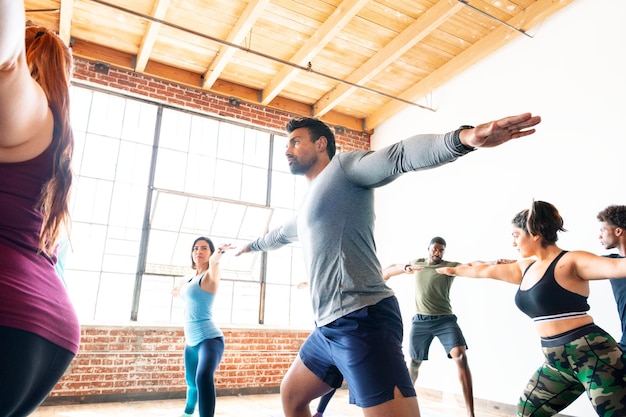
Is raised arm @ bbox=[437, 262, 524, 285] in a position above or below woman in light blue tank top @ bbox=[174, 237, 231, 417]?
above

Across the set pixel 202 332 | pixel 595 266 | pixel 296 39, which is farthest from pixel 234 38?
pixel 595 266

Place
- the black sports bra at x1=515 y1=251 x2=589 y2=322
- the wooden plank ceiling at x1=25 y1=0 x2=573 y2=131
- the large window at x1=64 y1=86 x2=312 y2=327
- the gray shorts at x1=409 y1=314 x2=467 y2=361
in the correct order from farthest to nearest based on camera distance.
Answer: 1. the large window at x1=64 y1=86 x2=312 y2=327
2. the wooden plank ceiling at x1=25 y1=0 x2=573 y2=131
3. the gray shorts at x1=409 y1=314 x2=467 y2=361
4. the black sports bra at x1=515 y1=251 x2=589 y2=322

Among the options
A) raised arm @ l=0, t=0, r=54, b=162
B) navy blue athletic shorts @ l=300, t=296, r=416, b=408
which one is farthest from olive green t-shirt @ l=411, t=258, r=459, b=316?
raised arm @ l=0, t=0, r=54, b=162

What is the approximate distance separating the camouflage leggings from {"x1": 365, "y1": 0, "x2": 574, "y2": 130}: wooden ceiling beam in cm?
365

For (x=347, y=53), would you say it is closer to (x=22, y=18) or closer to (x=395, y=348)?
(x=395, y=348)

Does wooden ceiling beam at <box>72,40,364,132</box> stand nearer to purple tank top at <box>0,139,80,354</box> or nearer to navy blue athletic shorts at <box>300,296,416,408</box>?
navy blue athletic shorts at <box>300,296,416,408</box>

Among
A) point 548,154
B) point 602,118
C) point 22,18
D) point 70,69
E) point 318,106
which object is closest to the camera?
point 22,18

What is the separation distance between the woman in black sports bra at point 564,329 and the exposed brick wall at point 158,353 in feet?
12.0

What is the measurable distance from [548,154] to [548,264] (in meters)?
2.56

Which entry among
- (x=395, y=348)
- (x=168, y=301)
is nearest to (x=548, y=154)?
(x=395, y=348)

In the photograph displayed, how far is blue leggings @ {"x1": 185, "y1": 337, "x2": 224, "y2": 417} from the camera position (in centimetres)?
280

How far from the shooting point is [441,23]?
15.3 feet

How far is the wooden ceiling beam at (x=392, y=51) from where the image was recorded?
4391 mm

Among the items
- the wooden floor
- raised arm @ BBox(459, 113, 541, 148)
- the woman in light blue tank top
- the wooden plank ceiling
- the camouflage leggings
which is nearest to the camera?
raised arm @ BBox(459, 113, 541, 148)
